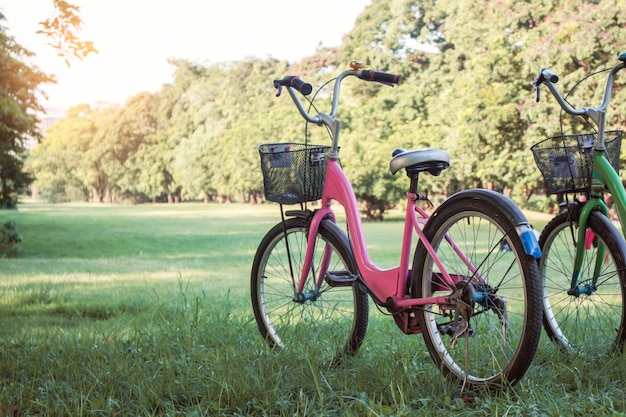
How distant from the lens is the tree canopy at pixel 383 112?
443 inches

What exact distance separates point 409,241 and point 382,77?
57cm

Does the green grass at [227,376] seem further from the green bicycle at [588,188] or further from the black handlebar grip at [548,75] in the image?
the black handlebar grip at [548,75]

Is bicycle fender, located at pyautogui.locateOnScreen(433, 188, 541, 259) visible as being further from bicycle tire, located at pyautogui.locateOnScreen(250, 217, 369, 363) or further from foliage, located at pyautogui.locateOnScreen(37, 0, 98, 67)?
foliage, located at pyautogui.locateOnScreen(37, 0, 98, 67)

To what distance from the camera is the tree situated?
302 inches

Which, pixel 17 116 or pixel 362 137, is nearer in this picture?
pixel 17 116

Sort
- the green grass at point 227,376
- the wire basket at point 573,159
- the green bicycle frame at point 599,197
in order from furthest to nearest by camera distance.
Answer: the wire basket at point 573,159
the green bicycle frame at point 599,197
the green grass at point 227,376

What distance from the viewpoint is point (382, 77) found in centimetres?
231

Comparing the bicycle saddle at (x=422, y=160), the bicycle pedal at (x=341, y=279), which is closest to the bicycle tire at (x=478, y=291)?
the bicycle saddle at (x=422, y=160)

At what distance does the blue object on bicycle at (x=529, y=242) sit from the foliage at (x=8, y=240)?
835 cm

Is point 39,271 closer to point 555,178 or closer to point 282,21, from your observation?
point 555,178

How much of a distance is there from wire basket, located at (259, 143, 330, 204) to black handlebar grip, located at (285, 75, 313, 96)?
0.19m

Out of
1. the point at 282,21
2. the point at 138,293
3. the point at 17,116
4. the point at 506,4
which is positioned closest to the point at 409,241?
the point at 138,293

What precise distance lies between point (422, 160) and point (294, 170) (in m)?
0.56

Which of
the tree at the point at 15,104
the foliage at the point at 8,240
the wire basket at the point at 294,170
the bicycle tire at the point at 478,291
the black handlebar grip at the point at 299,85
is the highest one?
the tree at the point at 15,104
